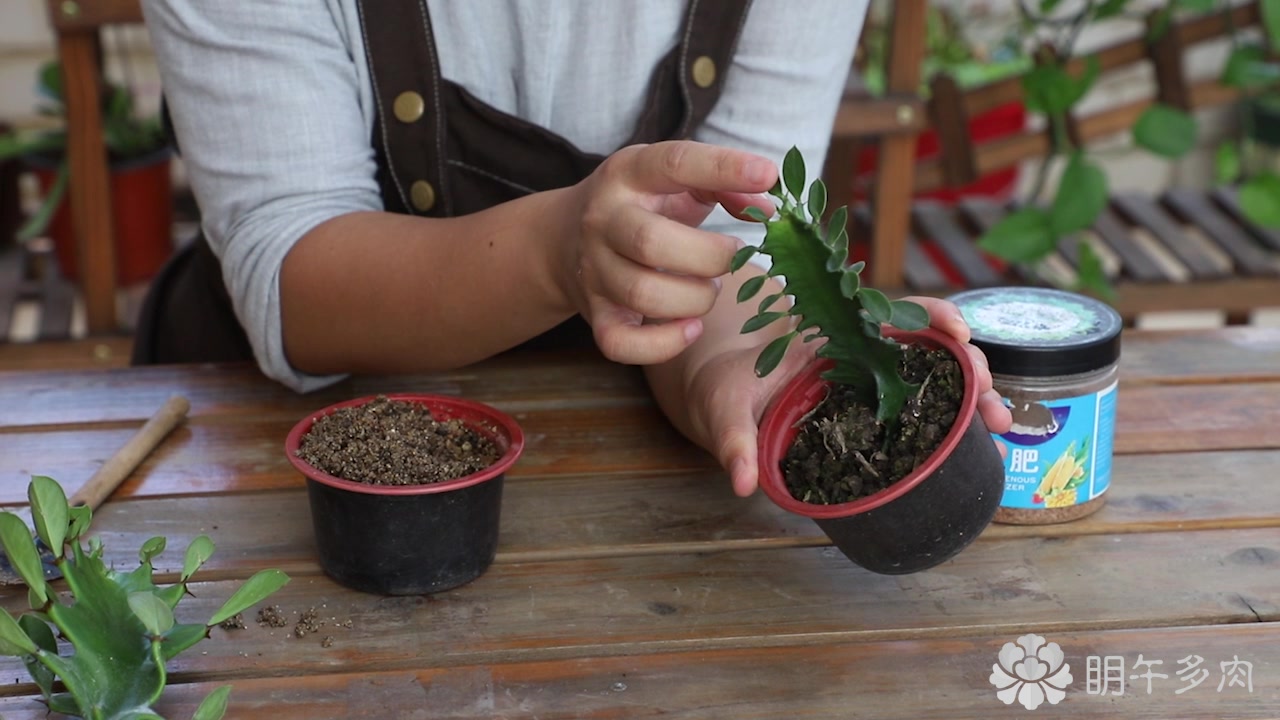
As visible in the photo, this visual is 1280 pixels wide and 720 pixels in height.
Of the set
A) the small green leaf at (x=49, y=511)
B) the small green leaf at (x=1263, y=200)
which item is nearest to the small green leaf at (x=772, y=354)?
the small green leaf at (x=49, y=511)

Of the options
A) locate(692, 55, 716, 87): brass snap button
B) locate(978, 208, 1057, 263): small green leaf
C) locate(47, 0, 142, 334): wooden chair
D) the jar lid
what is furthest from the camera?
locate(978, 208, 1057, 263): small green leaf

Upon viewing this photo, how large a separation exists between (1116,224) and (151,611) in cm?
220

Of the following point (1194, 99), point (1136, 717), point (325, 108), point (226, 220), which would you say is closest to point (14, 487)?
point (226, 220)

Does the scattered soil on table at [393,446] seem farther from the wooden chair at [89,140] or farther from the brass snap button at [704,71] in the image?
the wooden chair at [89,140]

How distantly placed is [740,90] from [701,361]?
1.18 feet

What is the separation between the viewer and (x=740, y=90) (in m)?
1.32

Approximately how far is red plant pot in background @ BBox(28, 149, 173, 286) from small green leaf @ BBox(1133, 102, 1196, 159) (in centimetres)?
173

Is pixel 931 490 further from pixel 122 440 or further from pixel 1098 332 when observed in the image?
pixel 122 440

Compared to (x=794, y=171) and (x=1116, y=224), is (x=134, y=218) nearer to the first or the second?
(x=1116, y=224)

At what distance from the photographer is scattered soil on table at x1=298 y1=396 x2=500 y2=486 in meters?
0.87

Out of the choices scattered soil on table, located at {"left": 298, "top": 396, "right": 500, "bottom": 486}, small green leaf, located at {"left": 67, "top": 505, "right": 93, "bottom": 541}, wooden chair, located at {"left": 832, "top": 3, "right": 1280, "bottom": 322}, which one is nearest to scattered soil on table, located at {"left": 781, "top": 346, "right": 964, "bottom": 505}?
scattered soil on table, located at {"left": 298, "top": 396, "right": 500, "bottom": 486}

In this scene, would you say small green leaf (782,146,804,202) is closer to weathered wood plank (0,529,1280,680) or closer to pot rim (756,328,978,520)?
pot rim (756,328,978,520)

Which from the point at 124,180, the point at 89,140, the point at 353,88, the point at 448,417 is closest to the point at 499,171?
the point at 353,88

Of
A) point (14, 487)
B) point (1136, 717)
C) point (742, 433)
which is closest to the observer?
point (1136, 717)
